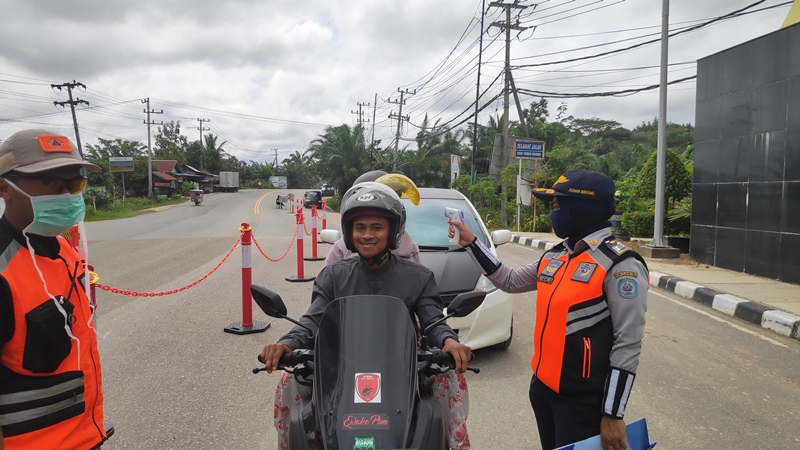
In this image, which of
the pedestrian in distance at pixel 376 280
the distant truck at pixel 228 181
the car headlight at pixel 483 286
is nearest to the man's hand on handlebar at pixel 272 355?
the pedestrian in distance at pixel 376 280

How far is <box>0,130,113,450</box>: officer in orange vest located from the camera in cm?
164

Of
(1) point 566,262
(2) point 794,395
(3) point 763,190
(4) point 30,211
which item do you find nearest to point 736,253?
(3) point 763,190

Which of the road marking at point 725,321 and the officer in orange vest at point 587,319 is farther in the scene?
the road marking at point 725,321

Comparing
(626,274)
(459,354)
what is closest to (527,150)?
(626,274)

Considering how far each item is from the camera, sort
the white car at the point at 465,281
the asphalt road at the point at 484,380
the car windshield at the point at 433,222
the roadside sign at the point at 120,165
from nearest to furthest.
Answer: the asphalt road at the point at 484,380 → the white car at the point at 465,281 → the car windshield at the point at 433,222 → the roadside sign at the point at 120,165

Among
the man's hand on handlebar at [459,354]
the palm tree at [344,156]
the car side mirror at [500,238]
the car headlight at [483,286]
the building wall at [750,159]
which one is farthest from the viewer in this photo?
the palm tree at [344,156]

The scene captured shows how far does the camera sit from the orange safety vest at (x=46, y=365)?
1640mm

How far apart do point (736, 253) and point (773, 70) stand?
313 cm

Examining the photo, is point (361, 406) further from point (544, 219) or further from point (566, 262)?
point (544, 219)

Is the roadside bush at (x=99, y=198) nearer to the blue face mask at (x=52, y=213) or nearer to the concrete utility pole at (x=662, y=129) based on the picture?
the concrete utility pole at (x=662, y=129)

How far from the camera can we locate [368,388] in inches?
63.9

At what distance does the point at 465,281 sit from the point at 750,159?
7.16 meters

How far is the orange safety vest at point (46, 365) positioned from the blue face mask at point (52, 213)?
9cm

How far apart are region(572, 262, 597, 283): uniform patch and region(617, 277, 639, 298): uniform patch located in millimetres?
109
